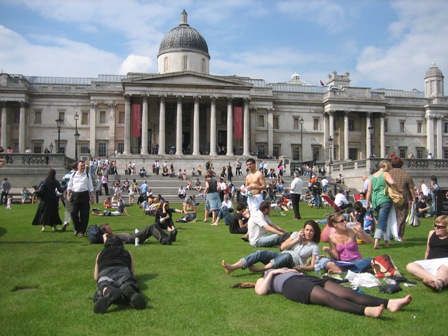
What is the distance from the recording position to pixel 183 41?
61312 mm

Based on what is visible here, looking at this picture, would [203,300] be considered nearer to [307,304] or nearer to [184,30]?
[307,304]

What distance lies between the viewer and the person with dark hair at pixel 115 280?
6.46 metres

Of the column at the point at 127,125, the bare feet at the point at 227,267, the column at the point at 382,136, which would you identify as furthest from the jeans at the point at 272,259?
the column at the point at 382,136

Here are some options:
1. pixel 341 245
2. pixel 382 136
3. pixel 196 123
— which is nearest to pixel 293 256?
pixel 341 245

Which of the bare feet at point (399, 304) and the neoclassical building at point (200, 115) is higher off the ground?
the neoclassical building at point (200, 115)

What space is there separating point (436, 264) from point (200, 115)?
53090 mm

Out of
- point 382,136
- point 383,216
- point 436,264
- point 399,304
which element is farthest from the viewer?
point 382,136

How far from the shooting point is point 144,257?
1044 cm

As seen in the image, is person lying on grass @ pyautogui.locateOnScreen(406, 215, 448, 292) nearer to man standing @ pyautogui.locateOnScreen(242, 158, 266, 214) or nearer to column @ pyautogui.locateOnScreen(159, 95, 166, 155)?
man standing @ pyautogui.locateOnScreen(242, 158, 266, 214)

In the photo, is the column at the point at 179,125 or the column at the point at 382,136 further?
the column at the point at 382,136

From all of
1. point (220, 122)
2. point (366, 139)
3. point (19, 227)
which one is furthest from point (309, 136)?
point (19, 227)

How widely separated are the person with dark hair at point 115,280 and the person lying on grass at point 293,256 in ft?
5.89

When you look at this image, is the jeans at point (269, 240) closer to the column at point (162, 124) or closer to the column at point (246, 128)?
the column at point (162, 124)

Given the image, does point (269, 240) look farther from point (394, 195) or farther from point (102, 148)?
point (102, 148)
